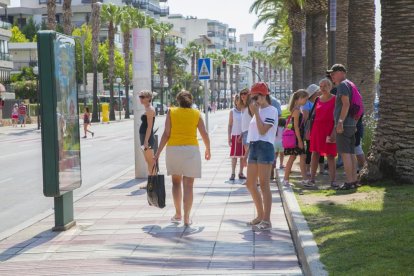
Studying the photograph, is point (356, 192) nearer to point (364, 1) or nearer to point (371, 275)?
point (371, 275)

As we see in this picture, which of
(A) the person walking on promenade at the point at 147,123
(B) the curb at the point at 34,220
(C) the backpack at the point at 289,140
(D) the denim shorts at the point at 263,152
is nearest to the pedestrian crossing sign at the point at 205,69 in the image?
(B) the curb at the point at 34,220

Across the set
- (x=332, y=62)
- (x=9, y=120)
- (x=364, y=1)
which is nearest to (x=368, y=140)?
(x=332, y=62)

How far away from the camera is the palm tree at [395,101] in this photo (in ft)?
39.1

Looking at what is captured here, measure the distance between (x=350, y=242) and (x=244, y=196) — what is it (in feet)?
18.2

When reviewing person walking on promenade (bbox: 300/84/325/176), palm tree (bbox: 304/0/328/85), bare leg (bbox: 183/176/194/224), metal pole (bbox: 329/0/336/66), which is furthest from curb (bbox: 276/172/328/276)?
palm tree (bbox: 304/0/328/85)

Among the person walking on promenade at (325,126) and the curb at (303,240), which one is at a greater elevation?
the person walking on promenade at (325,126)

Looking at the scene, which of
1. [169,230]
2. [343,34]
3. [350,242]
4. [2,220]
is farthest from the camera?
[343,34]

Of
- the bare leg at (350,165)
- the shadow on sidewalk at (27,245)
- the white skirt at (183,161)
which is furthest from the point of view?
the bare leg at (350,165)

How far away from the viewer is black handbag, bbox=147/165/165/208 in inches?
404

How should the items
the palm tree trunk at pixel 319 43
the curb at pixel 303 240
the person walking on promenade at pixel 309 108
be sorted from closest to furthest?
the curb at pixel 303 240 < the person walking on promenade at pixel 309 108 < the palm tree trunk at pixel 319 43

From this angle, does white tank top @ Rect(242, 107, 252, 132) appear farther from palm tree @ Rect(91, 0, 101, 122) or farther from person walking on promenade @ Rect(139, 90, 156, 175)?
palm tree @ Rect(91, 0, 101, 122)

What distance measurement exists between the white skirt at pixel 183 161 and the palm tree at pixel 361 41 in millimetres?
8612

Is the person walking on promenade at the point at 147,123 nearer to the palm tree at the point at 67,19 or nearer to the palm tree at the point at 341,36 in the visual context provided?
the palm tree at the point at 341,36

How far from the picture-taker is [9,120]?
6078 centimetres
